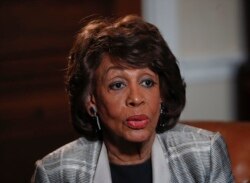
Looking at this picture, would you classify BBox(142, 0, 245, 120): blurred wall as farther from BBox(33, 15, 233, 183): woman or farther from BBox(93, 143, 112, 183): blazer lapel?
BBox(93, 143, 112, 183): blazer lapel

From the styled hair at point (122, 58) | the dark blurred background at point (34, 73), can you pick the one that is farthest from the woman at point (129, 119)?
the dark blurred background at point (34, 73)

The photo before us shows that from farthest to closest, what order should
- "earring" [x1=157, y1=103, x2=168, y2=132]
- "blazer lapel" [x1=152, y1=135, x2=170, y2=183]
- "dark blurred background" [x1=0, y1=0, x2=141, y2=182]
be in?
"dark blurred background" [x1=0, y1=0, x2=141, y2=182]
"earring" [x1=157, y1=103, x2=168, y2=132]
"blazer lapel" [x1=152, y1=135, x2=170, y2=183]

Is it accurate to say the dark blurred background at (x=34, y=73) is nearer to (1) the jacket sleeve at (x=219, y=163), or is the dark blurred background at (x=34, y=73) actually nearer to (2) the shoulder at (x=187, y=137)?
(2) the shoulder at (x=187, y=137)

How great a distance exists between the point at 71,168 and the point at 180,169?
0.32 meters

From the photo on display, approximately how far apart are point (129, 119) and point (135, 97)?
0.21 ft

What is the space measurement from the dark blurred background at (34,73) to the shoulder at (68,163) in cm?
106

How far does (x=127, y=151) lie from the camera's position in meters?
1.58

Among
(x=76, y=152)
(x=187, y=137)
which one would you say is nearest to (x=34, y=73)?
(x=76, y=152)

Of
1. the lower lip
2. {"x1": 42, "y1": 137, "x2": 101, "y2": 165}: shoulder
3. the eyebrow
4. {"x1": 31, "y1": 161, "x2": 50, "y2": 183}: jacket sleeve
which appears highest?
the eyebrow

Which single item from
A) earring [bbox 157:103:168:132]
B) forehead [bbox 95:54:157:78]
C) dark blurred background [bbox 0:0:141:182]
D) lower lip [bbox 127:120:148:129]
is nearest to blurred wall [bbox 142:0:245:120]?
dark blurred background [bbox 0:0:141:182]

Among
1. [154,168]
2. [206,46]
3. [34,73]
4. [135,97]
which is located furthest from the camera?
[206,46]

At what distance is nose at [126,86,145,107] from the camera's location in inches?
56.2

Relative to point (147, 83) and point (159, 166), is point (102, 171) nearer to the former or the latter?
point (159, 166)

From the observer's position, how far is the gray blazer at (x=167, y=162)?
1564mm
